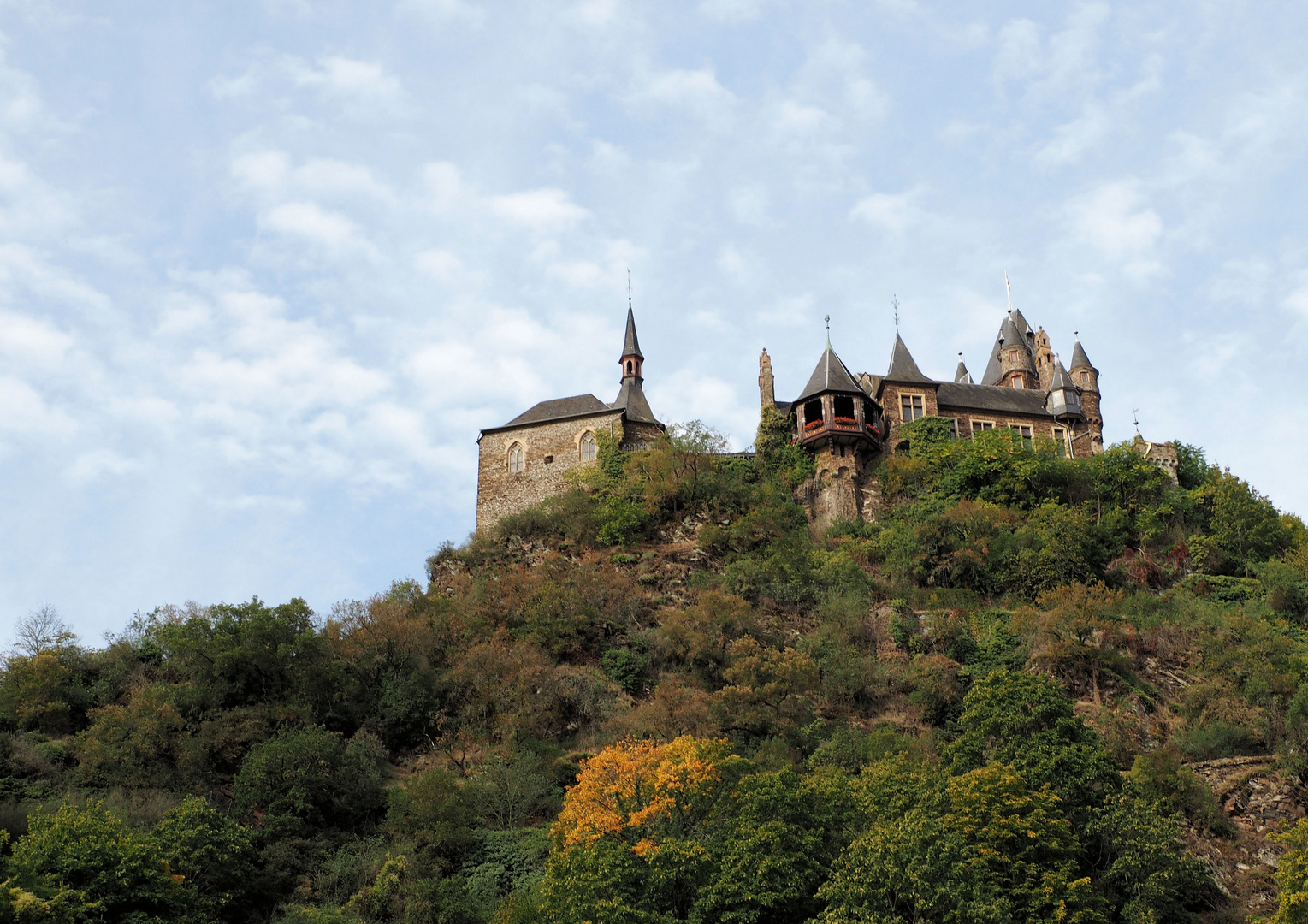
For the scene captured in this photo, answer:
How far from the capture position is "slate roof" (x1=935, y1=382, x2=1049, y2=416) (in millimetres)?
59406

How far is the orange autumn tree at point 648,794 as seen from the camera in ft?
96.0

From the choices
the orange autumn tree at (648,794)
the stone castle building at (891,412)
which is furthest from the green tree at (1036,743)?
the stone castle building at (891,412)

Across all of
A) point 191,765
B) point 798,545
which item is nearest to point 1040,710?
point 798,545

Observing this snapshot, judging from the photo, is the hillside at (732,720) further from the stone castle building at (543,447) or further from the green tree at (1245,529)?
the stone castle building at (543,447)

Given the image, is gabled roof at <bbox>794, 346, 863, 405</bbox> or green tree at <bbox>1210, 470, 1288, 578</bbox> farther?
gabled roof at <bbox>794, 346, 863, 405</bbox>

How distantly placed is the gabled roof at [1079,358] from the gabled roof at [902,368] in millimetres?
9325

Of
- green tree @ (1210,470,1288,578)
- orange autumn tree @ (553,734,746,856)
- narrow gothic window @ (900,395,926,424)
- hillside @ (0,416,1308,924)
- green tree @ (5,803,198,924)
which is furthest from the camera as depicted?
narrow gothic window @ (900,395,926,424)

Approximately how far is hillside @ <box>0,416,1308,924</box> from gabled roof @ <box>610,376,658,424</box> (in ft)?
15.2

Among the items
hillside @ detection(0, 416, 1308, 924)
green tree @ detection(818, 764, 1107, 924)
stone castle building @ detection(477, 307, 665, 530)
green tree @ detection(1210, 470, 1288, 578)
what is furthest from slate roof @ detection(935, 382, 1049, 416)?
green tree @ detection(818, 764, 1107, 924)

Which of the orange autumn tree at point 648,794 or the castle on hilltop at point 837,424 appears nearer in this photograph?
the orange autumn tree at point 648,794

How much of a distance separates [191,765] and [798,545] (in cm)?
2474

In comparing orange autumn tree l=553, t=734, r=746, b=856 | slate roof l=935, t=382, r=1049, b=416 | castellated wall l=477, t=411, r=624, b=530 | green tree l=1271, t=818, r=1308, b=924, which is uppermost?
slate roof l=935, t=382, r=1049, b=416

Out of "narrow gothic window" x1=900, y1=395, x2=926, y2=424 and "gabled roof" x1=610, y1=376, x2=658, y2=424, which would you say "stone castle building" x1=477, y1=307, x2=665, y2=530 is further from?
"narrow gothic window" x1=900, y1=395, x2=926, y2=424

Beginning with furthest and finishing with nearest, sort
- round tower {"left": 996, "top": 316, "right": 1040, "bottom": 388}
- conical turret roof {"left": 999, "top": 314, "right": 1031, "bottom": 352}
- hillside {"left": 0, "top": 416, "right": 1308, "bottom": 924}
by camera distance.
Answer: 1. conical turret roof {"left": 999, "top": 314, "right": 1031, "bottom": 352}
2. round tower {"left": 996, "top": 316, "right": 1040, "bottom": 388}
3. hillside {"left": 0, "top": 416, "right": 1308, "bottom": 924}
